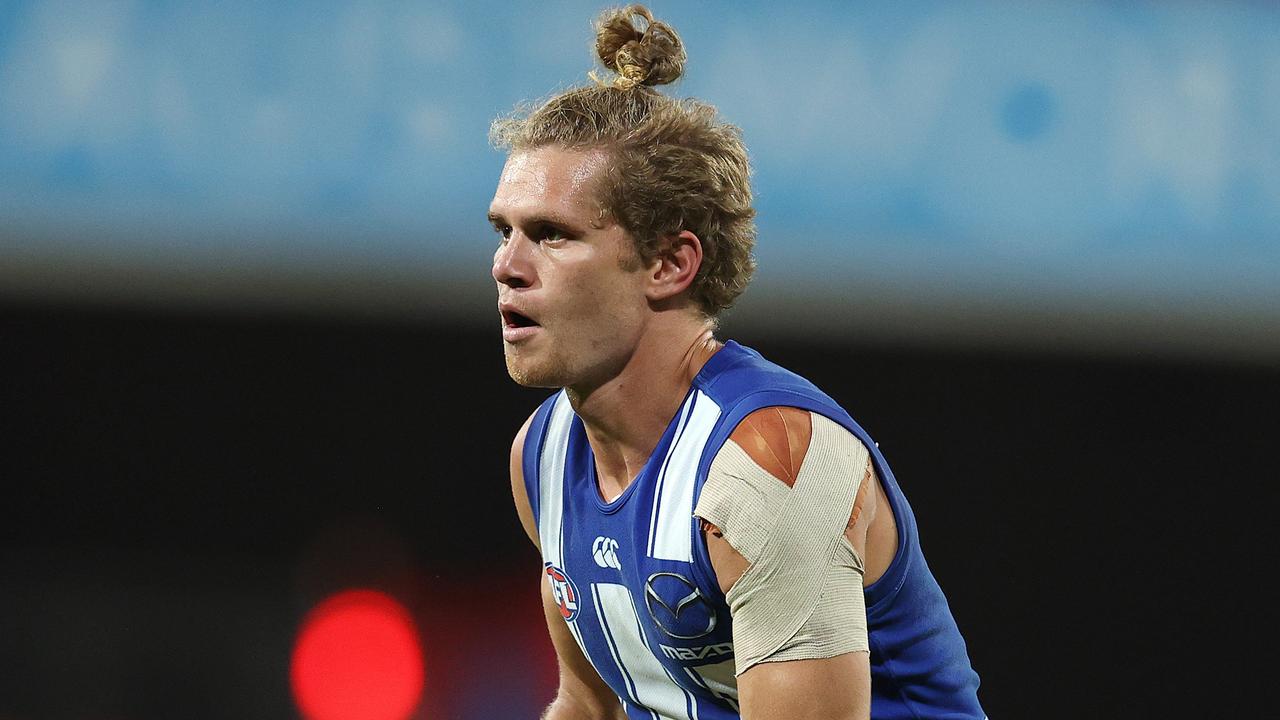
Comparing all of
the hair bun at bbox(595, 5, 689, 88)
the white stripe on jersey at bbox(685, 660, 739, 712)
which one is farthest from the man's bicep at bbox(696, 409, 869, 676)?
the hair bun at bbox(595, 5, 689, 88)

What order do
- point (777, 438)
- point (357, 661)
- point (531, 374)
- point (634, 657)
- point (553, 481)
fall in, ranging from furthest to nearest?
point (357, 661)
point (553, 481)
point (634, 657)
point (531, 374)
point (777, 438)

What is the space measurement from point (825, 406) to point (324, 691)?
9.17ft

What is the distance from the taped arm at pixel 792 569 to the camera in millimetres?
2008

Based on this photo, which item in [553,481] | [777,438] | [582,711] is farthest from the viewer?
[582,711]

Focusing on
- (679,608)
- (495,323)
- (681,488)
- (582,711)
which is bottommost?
(582,711)

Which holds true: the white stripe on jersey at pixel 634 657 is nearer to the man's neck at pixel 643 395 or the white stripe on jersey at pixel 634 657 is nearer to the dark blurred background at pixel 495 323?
the man's neck at pixel 643 395

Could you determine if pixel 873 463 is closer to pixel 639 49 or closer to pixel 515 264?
pixel 515 264

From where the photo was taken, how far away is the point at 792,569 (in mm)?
2023

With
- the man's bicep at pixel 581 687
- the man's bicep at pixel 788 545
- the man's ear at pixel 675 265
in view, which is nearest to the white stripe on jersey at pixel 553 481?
the man's bicep at pixel 581 687

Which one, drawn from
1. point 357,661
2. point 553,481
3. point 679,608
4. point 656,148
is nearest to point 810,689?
point 679,608

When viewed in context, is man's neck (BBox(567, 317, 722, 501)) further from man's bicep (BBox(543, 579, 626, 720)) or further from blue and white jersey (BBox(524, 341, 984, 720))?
man's bicep (BBox(543, 579, 626, 720))

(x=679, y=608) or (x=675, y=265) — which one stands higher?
(x=675, y=265)

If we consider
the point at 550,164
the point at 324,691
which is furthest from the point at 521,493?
the point at 324,691

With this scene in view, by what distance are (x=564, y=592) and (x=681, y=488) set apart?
17.5 inches
